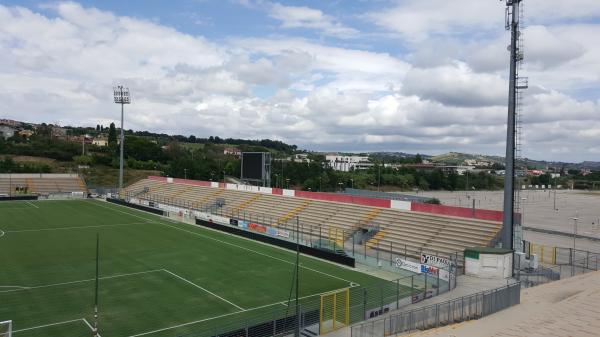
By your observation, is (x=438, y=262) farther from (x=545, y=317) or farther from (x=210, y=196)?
(x=210, y=196)

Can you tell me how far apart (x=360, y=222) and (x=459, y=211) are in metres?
8.27

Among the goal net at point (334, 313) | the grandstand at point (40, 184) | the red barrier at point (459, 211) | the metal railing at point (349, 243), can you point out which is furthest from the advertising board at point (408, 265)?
the grandstand at point (40, 184)

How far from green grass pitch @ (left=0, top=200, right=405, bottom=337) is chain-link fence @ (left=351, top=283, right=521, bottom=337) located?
430 centimetres

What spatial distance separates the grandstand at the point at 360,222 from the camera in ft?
102

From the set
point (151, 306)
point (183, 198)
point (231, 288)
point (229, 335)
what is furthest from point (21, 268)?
point (183, 198)

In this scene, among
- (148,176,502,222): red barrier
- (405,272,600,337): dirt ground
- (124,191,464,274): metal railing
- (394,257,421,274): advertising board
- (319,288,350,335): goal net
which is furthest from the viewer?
(148,176,502,222): red barrier

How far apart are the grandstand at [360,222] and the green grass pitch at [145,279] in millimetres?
5721

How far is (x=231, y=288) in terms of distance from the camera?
23812mm

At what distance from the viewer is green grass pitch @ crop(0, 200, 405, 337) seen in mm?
18797

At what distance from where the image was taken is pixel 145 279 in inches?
993

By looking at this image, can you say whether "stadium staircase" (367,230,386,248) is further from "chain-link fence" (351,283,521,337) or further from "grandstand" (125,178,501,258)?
"chain-link fence" (351,283,521,337)

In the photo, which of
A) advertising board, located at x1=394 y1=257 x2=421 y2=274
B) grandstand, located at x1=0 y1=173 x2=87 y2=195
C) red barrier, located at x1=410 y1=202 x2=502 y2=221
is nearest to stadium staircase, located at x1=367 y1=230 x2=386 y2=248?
red barrier, located at x1=410 y1=202 x2=502 y2=221

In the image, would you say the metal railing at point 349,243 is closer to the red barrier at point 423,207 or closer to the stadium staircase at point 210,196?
the red barrier at point 423,207

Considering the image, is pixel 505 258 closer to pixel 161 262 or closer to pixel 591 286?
pixel 591 286
